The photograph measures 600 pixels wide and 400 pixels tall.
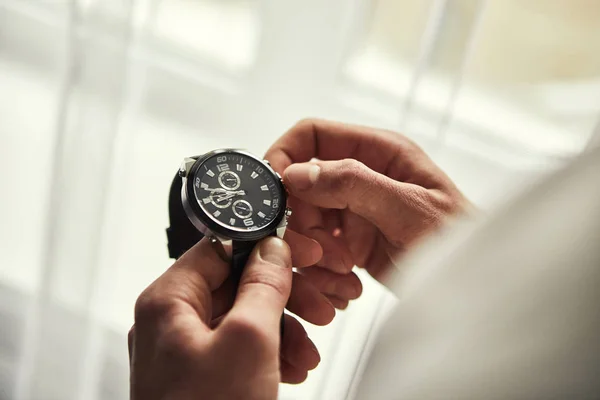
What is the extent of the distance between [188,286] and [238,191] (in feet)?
0.55

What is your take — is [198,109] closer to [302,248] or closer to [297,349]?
[302,248]

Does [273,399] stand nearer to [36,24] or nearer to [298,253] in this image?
[298,253]

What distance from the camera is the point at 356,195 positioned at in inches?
29.8

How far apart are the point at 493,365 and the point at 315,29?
25.2 inches

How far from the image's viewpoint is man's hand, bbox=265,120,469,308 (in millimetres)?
757

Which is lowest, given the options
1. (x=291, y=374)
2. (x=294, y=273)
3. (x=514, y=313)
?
(x=291, y=374)

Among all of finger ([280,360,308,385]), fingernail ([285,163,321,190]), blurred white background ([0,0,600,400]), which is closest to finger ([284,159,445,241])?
fingernail ([285,163,321,190])

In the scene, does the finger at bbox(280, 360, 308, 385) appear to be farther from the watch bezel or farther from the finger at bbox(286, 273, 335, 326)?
the watch bezel

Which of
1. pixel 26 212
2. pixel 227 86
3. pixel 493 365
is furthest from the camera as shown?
pixel 26 212

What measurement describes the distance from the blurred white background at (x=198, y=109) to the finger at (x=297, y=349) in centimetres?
7

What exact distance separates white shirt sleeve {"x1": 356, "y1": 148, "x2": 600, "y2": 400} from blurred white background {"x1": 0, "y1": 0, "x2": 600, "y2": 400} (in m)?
0.35

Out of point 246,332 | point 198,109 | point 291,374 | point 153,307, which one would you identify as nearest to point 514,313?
point 246,332

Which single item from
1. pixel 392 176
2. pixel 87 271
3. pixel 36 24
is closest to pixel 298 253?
pixel 392 176

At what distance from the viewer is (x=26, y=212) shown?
1121 mm
